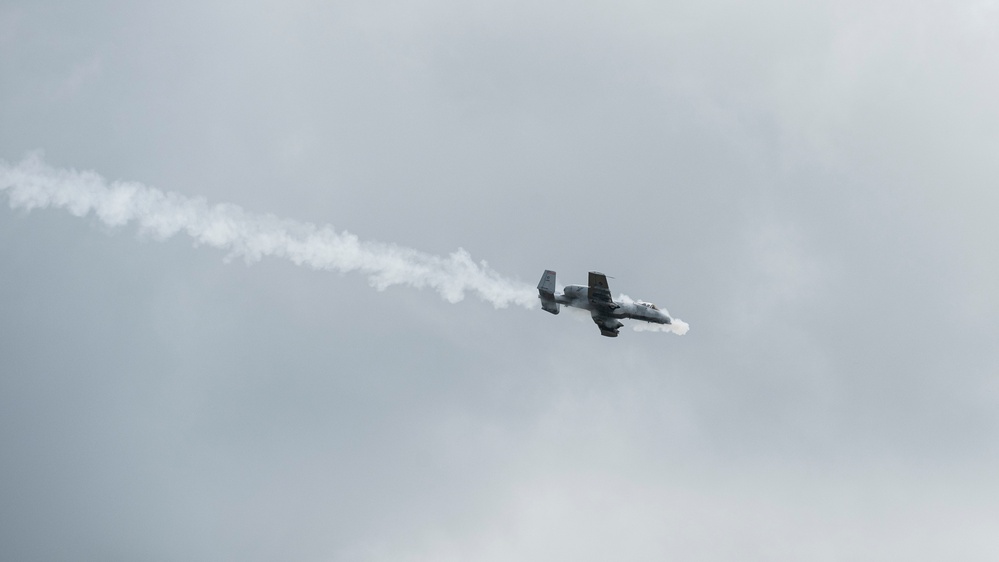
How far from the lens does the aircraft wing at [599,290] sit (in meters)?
126

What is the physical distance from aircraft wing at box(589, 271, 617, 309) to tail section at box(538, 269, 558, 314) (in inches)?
150

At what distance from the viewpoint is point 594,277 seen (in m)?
126

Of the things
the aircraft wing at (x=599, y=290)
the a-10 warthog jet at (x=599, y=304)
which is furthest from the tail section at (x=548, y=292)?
the aircraft wing at (x=599, y=290)

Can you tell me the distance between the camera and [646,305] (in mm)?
131250

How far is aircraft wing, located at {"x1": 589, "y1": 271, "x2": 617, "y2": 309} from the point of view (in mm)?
126500

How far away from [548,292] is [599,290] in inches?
199

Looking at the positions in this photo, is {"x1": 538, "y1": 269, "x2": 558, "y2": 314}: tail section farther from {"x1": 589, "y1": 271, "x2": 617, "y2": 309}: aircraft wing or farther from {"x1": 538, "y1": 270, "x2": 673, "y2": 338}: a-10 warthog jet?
{"x1": 589, "y1": 271, "x2": 617, "y2": 309}: aircraft wing

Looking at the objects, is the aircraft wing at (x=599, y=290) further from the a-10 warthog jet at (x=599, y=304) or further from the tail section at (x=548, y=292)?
the tail section at (x=548, y=292)

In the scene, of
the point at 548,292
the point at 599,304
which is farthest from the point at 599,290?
the point at 548,292

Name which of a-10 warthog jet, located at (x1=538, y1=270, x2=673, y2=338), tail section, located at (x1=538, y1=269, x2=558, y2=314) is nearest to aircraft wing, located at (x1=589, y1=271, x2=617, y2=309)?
a-10 warthog jet, located at (x1=538, y1=270, x2=673, y2=338)

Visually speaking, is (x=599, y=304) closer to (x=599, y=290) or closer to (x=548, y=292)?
(x=599, y=290)

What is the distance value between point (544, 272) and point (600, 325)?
7747 mm

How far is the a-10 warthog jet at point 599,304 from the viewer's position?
127250 mm

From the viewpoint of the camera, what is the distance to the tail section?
129m
